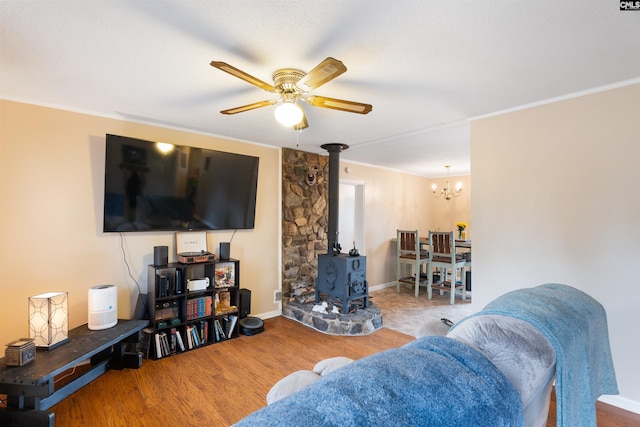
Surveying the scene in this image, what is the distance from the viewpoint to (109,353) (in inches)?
98.0

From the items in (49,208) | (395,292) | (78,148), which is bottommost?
(395,292)

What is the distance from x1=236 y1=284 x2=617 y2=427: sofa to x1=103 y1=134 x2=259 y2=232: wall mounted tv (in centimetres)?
236

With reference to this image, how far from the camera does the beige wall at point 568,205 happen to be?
200 cm

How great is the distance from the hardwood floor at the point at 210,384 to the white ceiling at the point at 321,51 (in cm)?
224

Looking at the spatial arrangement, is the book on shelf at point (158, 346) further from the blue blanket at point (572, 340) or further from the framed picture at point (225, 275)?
the blue blanket at point (572, 340)

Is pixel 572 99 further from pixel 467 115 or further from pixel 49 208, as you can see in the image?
pixel 49 208

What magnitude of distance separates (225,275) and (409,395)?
2.89 metres

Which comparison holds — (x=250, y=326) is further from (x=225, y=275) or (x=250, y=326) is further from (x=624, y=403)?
(x=624, y=403)

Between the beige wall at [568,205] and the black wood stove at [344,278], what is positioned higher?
the beige wall at [568,205]

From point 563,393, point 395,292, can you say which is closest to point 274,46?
point 563,393

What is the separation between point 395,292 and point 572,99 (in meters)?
3.68

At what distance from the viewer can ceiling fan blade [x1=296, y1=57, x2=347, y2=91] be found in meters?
1.43

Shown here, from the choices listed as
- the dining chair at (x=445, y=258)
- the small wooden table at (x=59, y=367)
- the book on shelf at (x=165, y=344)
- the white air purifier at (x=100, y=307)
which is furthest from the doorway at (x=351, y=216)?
the white air purifier at (x=100, y=307)

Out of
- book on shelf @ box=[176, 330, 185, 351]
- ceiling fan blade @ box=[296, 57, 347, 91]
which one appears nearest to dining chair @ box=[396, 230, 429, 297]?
book on shelf @ box=[176, 330, 185, 351]
